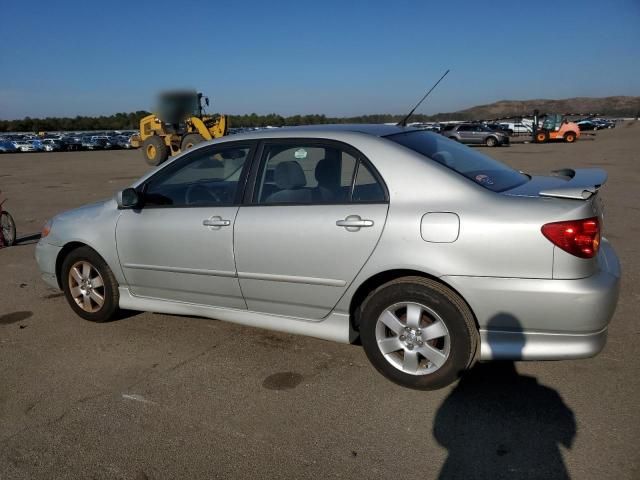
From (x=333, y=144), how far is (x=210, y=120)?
23.1 m

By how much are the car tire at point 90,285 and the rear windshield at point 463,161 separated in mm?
2583

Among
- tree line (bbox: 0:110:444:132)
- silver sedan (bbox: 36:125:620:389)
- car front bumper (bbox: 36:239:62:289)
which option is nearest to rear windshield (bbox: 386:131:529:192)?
silver sedan (bbox: 36:125:620:389)

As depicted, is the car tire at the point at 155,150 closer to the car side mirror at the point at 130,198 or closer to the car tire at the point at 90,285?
the car tire at the point at 90,285

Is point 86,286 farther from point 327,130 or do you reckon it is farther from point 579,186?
point 579,186

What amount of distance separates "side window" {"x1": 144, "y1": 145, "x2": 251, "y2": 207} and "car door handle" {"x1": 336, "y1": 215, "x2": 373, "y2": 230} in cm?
97

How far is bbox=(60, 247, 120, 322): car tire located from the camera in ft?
14.6

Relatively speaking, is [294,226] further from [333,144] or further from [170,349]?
[170,349]

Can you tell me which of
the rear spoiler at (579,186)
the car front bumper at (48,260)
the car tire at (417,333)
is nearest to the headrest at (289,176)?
the car tire at (417,333)

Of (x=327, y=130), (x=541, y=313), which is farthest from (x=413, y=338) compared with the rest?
(x=327, y=130)

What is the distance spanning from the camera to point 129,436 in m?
2.94

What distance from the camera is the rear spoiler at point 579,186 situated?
2.99 m

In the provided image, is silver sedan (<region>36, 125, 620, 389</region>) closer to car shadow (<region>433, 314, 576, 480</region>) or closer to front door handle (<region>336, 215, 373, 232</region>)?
front door handle (<region>336, 215, 373, 232</region>)

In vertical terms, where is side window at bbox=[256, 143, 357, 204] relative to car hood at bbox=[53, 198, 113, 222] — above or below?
above

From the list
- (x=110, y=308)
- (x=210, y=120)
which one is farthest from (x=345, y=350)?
(x=210, y=120)
